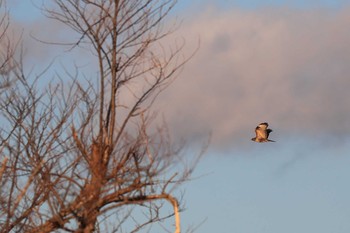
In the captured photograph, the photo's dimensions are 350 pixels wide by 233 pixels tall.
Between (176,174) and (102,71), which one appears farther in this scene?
(102,71)

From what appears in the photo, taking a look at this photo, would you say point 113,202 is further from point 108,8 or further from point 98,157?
point 108,8

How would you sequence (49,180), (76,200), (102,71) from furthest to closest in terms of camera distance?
(102,71) → (49,180) → (76,200)

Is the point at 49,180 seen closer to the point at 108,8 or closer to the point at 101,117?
the point at 101,117

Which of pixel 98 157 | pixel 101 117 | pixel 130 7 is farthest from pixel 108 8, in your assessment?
pixel 98 157

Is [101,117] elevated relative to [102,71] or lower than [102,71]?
lower

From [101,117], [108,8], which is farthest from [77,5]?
[101,117]

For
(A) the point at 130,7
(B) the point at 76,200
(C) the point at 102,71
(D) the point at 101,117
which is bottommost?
(B) the point at 76,200

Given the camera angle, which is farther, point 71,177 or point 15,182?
point 15,182

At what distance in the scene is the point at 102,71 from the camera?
40.9ft

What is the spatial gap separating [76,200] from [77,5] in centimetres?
343

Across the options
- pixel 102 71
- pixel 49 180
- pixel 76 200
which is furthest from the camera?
pixel 102 71

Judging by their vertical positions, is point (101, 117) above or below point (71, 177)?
above

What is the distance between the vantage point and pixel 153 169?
1127 centimetres

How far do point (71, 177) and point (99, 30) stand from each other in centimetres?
244
